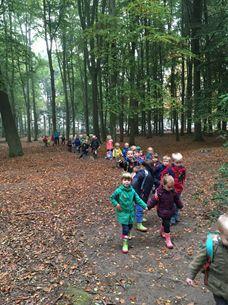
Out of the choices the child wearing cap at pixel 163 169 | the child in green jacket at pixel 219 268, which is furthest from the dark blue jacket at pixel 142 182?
the child in green jacket at pixel 219 268

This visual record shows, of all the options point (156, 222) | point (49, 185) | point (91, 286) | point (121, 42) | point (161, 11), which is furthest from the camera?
point (121, 42)

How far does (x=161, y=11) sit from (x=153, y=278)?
50.6 feet

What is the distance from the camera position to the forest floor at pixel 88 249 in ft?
17.8

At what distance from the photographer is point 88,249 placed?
7035mm

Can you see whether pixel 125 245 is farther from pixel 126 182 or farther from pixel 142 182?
pixel 142 182

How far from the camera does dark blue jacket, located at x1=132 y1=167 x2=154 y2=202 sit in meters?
7.79

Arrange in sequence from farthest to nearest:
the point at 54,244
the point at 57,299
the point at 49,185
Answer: the point at 49,185, the point at 54,244, the point at 57,299

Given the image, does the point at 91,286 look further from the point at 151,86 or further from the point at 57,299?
the point at 151,86

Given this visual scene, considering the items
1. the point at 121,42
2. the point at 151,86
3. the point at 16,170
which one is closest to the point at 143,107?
the point at 151,86

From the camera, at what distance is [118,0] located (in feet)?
89.6

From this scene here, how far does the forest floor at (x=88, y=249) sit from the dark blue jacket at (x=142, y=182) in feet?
3.03

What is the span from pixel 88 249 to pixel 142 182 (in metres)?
1.97

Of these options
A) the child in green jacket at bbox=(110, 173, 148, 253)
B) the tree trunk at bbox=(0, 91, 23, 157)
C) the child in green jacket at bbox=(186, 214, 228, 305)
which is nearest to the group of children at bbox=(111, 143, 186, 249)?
the child in green jacket at bbox=(110, 173, 148, 253)

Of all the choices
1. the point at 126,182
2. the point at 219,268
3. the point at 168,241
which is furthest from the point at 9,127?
the point at 219,268
